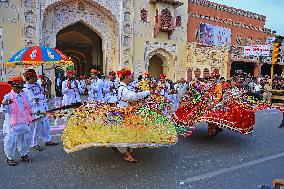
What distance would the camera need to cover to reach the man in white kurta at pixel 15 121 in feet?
17.3

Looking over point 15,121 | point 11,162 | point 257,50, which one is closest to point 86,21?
point 257,50

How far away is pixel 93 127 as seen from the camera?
495 cm

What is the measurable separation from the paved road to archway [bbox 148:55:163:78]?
1758 centimetres

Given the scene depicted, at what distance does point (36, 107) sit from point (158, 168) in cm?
296

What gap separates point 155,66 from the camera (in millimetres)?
24422

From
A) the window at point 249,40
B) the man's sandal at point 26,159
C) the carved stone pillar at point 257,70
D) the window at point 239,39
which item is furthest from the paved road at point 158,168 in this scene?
the window at point 249,40

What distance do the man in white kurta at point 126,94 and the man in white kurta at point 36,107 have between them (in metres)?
1.78

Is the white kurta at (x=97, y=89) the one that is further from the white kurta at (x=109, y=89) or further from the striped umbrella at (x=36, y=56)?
the striped umbrella at (x=36, y=56)

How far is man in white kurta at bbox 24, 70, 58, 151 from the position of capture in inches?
248

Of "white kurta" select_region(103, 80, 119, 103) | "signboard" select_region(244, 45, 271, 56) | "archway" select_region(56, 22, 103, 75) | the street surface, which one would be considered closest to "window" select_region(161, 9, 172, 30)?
"archway" select_region(56, 22, 103, 75)

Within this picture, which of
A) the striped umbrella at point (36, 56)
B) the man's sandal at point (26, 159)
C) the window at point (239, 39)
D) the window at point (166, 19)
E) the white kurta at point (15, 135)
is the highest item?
the window at point (166, 19)

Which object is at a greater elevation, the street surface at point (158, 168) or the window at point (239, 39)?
the window at point (239, 39)

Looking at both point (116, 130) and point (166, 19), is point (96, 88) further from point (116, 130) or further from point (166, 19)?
point (166, 19)

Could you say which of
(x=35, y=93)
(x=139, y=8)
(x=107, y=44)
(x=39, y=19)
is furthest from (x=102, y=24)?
(x=35, y=93)
